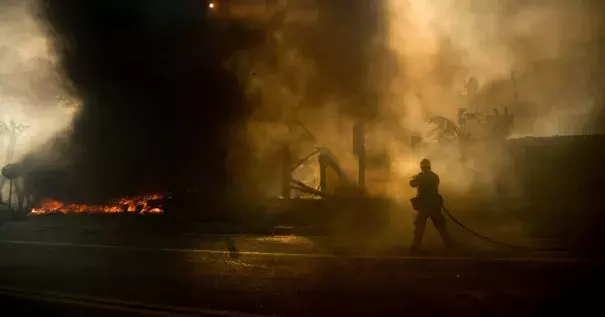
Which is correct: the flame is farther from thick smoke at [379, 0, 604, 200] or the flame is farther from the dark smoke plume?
thick smoke at [379, 0, 604, 200]

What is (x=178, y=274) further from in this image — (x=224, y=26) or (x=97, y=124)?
(x=97, y=124)

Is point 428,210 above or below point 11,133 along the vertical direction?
below

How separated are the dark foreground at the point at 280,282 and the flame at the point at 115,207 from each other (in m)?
3.46

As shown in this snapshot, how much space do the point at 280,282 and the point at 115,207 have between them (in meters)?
7.85

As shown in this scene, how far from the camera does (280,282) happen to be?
223 inches

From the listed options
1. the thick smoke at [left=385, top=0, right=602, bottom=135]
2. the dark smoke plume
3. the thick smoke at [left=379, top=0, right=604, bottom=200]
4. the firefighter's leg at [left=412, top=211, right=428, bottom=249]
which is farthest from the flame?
the thick smoke at [left=385, top=0, right=602, bottom=135]

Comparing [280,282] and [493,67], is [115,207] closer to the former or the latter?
[280,282]

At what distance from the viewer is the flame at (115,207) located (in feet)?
38.6

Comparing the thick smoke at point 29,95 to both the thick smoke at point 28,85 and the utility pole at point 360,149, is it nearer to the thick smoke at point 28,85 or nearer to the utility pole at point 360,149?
the thick smoke at point 28,85

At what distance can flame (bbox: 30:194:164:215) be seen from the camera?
11.8m

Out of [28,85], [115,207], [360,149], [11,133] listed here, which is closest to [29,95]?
[28,85]

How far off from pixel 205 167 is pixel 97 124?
431 centimetres

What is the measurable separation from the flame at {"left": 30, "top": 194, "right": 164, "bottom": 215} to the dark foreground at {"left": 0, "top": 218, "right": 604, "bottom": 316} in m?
3.46

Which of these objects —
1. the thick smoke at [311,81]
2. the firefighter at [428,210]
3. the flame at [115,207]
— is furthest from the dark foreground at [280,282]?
the thick smoke at [311,81]
